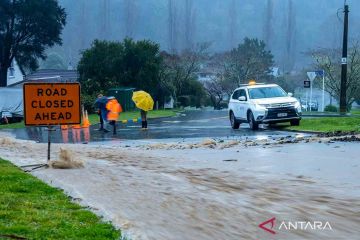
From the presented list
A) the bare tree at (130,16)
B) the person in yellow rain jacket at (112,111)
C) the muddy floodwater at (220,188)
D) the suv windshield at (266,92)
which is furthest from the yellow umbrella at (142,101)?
the bare tree at (130,16)

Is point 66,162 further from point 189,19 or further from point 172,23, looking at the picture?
point 189,19

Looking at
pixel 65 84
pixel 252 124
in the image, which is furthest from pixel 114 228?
pixel 252 124

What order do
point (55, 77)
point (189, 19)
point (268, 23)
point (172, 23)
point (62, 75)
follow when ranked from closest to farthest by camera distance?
1. point (55, 77)
2. point (62, 75)
3. point (172, 23)
4. point (189, 19)
5. point (268, 23)

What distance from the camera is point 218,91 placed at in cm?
7731

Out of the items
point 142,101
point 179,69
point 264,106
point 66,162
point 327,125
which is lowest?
point 66,162

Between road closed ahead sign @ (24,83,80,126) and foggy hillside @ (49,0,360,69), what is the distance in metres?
58.9

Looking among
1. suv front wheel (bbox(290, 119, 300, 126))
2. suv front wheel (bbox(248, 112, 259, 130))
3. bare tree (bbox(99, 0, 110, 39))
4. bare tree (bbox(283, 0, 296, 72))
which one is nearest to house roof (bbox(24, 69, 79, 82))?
bare tree (bbox(99, 0, 110, 39))

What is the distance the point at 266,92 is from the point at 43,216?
1755 cm

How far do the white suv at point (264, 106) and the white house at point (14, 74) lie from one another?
166 feet

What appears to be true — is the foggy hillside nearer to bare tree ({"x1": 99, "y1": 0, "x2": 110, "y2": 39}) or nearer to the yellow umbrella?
bare tree ({"x1": 99, "y1": 0, "x2": 110, "y2": 39})

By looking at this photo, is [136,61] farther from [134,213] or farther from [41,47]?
[134,213]

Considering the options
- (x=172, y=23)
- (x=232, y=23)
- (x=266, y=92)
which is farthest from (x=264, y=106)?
(x=232, y=23)

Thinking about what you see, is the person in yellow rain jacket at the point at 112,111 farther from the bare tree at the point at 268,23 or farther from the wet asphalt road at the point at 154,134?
the bare tree at the point at 268,23

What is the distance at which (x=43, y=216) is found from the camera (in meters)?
6.34
